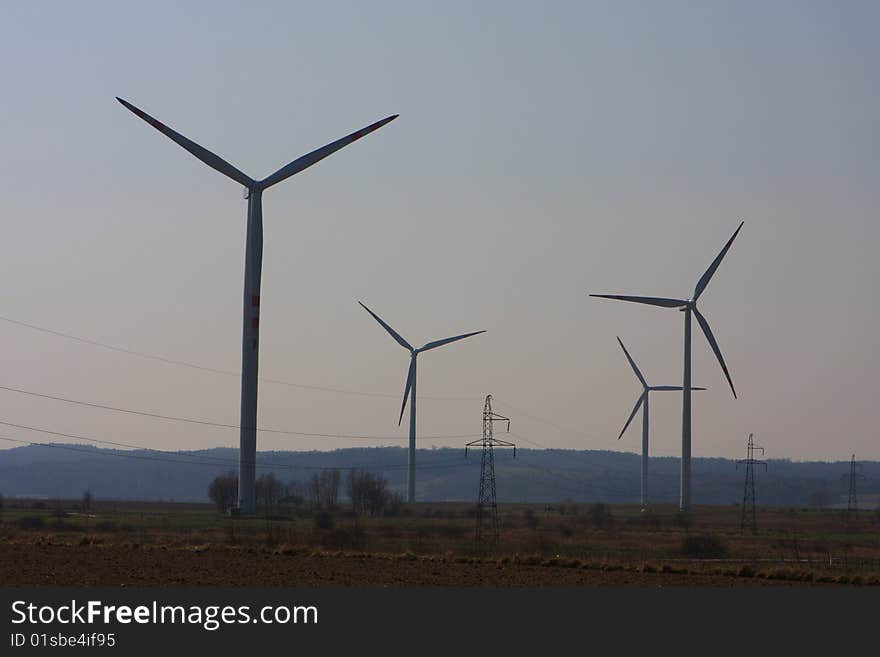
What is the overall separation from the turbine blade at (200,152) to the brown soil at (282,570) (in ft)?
113

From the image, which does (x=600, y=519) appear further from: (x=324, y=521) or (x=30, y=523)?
(x=30, y=523)


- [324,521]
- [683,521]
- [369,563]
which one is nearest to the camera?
[369,563]

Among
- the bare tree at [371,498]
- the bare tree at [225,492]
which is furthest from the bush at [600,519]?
the bare tree at [225,492]

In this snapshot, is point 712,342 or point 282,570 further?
point 712,342

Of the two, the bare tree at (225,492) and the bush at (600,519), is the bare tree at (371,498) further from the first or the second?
the bush at (600,519)

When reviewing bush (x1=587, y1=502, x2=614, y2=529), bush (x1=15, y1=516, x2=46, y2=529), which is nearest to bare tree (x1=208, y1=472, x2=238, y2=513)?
bush (x1=587, y1=502, x2=614, y2=529)

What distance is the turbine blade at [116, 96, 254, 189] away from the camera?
89000 mm

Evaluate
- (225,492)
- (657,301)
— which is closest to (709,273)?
(657,301)

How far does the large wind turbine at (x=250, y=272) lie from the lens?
90.0 m

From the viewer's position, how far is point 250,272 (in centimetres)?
9188

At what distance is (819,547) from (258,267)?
40296 mm

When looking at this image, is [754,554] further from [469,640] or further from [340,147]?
[469,640]

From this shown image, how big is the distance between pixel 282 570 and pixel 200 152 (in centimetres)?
4826

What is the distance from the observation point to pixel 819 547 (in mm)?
88250
